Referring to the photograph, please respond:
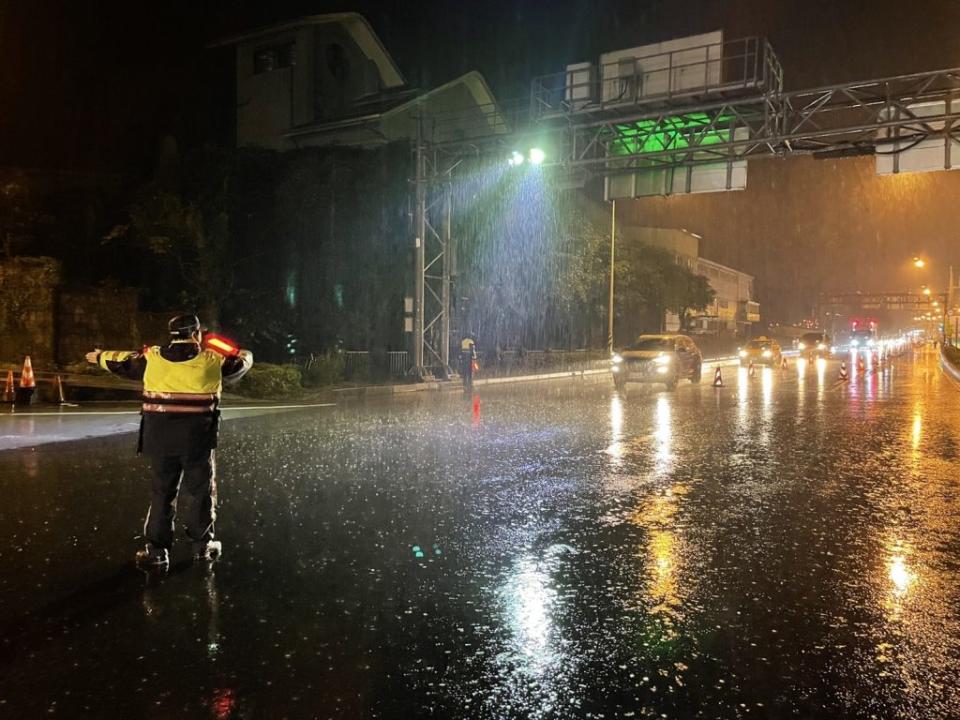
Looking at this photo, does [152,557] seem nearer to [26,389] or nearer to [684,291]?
[26,389]

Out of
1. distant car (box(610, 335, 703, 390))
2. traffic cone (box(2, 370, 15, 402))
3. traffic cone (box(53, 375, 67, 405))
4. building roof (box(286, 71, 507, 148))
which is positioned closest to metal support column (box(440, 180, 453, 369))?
distant car (box(610, 335, 703, 390))

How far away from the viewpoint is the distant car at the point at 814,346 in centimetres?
5131

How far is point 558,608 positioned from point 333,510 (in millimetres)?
3255

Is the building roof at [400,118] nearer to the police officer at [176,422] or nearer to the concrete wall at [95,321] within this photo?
the concrete wall at [95,321]

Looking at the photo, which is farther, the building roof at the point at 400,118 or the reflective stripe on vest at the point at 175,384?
the building roof at the point at 400,118

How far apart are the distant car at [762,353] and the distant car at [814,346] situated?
10795 mm

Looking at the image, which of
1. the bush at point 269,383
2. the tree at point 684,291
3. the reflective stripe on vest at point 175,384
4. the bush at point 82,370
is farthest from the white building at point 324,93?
the reflective stripe on vest at point 175,384

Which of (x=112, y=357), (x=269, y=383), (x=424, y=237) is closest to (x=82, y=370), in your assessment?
(x=269, y=383)

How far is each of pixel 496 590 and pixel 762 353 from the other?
3850 centimetres

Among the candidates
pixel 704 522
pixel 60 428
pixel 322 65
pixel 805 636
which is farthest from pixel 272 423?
pixel 322 65

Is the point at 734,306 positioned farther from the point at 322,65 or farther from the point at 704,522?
the point at 704,522

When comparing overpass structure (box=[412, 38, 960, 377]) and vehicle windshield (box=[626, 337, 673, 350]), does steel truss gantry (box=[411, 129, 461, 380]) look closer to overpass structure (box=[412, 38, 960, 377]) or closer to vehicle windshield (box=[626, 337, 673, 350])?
overpass structure (box=[412, 38, 960, 377])

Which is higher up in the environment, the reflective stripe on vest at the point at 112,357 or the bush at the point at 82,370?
the reflective stripe on vest at the point at 112,357

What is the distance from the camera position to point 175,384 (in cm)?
557
